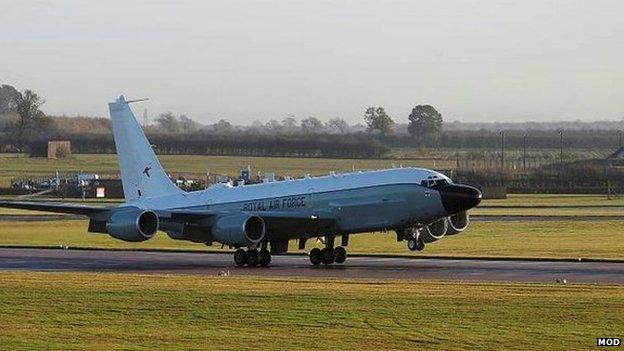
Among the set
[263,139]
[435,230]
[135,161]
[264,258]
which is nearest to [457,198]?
[435,230]

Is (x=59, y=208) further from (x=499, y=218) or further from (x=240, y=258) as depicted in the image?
(x=499, y=218)

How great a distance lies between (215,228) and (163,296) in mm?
17697

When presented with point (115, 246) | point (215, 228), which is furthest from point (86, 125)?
point (215, 228)

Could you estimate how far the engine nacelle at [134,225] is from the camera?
47.5 meters

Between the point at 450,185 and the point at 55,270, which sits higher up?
the point at 450,185

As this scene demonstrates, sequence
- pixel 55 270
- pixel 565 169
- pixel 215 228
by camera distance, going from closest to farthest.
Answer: pixel 55 270 < pixel 215 228 < pixel 565 169

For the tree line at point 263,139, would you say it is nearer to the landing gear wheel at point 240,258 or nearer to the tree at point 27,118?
the tree at point 27,118

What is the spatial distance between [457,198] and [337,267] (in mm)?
5071

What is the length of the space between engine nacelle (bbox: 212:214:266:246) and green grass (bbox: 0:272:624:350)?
12183 millimetres

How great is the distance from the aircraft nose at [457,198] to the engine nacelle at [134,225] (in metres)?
10.9

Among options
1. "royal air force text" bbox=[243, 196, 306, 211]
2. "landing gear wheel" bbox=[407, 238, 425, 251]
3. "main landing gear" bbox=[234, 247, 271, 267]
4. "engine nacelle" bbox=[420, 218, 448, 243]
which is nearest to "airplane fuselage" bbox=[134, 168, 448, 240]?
"royal air force text" bbox=[243, 196, 306, 211]

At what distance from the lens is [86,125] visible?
6752 inches

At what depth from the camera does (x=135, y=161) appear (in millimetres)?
53719

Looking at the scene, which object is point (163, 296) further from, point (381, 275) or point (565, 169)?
point (565, 169)
